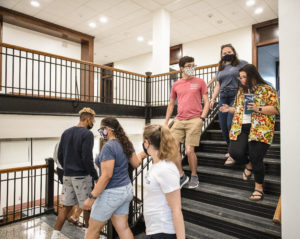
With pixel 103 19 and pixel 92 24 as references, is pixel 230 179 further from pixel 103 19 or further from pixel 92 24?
pixel 92 24

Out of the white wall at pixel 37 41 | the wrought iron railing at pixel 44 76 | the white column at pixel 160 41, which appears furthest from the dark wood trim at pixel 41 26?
the white column at pixel 160 41

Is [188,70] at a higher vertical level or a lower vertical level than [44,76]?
lower

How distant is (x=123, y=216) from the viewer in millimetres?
2062

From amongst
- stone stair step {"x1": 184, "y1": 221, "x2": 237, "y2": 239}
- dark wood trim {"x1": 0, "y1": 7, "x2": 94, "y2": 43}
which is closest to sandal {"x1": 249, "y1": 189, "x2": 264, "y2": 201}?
stone stair step {"x1": 184, "y1": 221, "x2": 237, "y2": 239}

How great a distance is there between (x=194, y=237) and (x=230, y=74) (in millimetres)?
2065

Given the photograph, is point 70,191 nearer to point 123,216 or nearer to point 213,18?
point 123,216

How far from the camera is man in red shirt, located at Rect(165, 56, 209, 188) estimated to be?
113 inches

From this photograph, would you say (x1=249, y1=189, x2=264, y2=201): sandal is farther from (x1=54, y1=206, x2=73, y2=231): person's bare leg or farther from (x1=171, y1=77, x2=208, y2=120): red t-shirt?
(x1=54, y1=206, x2=73, y2=231): person's bare leg

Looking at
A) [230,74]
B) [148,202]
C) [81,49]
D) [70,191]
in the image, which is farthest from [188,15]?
[148,202]

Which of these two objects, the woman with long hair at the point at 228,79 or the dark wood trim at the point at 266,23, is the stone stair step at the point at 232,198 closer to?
the woman with long hair at the point at 228,79

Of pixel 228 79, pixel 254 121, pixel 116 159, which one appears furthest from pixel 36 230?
pixel 228 79

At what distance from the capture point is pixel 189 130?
2928mm

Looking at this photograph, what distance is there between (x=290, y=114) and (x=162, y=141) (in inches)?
37.8

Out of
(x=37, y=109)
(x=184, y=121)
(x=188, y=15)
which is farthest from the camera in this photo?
(x=188, y=15)
